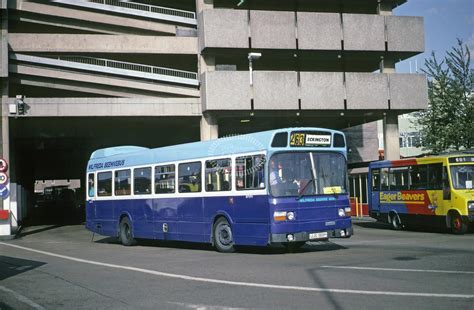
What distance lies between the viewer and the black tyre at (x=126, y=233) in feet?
68.2

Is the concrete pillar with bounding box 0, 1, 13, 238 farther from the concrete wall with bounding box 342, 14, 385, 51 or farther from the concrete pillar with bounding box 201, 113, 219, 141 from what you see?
the concrete wall with bounding box 342, 14, 385, 51

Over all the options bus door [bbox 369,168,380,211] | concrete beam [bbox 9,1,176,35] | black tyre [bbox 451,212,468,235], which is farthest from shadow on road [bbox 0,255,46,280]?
concrete beam [bbox 9,1,176,35]

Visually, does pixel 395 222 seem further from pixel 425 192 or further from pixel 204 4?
pixel 204 4

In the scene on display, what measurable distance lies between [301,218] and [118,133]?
26371 millimetres

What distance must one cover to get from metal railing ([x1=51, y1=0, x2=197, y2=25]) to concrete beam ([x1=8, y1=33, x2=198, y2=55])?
1.11m

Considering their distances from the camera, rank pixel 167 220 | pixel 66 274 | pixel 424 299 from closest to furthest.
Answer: pixel 424 299 < pixel 66 274 < pixel 167 220

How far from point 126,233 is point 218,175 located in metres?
6.25

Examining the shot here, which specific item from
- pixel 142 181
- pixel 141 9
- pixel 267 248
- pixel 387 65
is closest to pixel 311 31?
pixel 387 65

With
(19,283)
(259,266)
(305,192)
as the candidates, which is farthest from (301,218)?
(19,283)

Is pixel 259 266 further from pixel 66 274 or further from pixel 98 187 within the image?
pixel 98 187

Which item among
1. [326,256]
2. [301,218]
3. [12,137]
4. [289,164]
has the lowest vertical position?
[326,256]

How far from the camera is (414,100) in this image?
34.9 metres

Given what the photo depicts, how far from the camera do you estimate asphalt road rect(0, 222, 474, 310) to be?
8.46 metres

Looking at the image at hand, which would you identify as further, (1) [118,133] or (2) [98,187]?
(1) [118,133]
